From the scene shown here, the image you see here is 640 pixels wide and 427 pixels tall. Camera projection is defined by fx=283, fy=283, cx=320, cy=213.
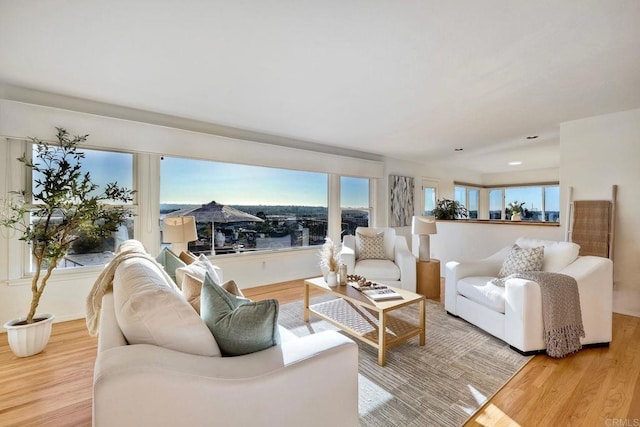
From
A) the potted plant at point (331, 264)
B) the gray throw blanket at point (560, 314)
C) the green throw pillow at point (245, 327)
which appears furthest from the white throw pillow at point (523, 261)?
the green throw pillow at point (245, 327)

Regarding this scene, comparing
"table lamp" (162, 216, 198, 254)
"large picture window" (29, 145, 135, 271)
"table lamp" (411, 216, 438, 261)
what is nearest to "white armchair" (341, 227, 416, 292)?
"table lamp" (411, 216, 438, 261)

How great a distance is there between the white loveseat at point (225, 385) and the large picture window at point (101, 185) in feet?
8.23

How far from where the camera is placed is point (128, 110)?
10.8 ft

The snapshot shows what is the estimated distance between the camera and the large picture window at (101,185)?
10.2ft

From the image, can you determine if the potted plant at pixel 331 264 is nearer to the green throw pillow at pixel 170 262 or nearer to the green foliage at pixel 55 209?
the green throw pillow at pixel 170 262

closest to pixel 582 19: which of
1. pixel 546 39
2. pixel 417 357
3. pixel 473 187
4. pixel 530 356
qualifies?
pixel 546 39

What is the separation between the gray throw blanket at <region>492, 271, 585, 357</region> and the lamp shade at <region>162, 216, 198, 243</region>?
316 centimetres

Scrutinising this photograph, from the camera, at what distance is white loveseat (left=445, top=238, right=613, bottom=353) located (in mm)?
2264

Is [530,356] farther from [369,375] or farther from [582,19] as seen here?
[582,19]

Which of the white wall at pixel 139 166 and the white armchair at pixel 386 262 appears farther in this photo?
the white armchair at pixel 386 262

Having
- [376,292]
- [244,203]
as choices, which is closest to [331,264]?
[376,292]

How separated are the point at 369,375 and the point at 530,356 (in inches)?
53.5

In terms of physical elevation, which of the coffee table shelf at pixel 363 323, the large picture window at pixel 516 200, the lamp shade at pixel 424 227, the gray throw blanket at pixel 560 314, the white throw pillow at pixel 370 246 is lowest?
→ the coffee table shelf at pixel 363 323

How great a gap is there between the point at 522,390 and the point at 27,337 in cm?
373
